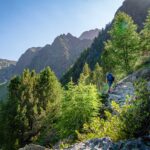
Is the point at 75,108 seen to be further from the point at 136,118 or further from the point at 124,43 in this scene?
the point at 124,43

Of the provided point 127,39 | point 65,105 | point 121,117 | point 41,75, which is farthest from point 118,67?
point 121,117

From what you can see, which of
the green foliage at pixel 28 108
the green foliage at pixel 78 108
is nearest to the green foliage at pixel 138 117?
the green foliage at pixel 78 108

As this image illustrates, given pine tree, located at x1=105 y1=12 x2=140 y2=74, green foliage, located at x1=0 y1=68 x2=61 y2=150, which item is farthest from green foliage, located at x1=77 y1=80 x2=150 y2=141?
pine tree, located at x1=105 y1=12 x2=140 y2=74

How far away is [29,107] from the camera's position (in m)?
36.9

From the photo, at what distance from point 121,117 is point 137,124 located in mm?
832

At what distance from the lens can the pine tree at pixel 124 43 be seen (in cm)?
4750

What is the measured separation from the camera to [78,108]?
2045 cm

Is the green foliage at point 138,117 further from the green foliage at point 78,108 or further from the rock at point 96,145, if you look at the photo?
the green foliage at point 78,108

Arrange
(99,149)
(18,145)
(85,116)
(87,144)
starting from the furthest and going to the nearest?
(18,145), (85,116), (87,144), (99,149)

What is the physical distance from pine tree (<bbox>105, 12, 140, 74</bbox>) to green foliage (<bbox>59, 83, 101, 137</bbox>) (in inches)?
1058

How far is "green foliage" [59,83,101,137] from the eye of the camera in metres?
20.4

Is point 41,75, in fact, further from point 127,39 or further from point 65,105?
point 65,105

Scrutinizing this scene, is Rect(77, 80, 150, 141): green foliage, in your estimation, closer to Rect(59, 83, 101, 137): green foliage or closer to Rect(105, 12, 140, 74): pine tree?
Rect(59, 83, 101, 137): green foliage

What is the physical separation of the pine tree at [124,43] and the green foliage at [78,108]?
26883 mm
